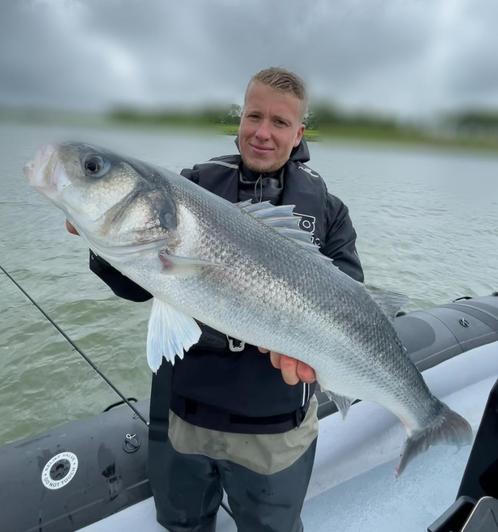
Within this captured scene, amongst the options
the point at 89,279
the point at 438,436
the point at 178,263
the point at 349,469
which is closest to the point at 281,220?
the point at 178,263

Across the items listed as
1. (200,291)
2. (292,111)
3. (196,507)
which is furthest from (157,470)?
(292,111)

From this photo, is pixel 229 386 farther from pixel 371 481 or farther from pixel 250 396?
pixel 371 481

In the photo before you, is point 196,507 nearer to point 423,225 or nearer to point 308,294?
point 308,294

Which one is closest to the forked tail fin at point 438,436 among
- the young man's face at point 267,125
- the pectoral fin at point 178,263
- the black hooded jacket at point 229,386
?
the black hooded jacket at point 229,386

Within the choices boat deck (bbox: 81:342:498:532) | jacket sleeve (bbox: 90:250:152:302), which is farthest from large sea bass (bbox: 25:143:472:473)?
boat deck (bbox: 81:342:498:532)

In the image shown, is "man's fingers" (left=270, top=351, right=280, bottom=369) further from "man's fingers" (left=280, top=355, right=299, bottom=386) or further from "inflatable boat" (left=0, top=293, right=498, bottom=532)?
"inflatable boat" (left=0, top=293, right=498, bottom=532)

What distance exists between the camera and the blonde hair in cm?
215

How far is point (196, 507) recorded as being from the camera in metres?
2.23

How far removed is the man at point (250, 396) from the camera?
2045mm

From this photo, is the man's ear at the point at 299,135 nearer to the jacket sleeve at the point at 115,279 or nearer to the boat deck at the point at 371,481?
the jacket sleeve at the point at 115,279

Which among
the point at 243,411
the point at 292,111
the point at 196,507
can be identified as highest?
the point at 292,111

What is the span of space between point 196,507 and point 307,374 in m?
1.00

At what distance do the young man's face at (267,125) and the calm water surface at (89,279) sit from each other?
22.2 inches

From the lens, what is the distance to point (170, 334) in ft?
5.69
